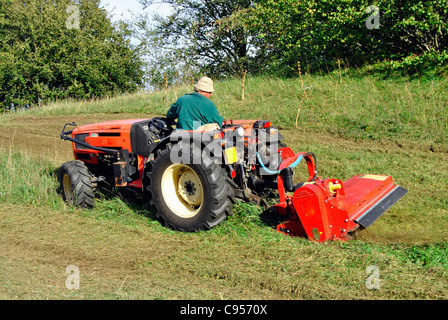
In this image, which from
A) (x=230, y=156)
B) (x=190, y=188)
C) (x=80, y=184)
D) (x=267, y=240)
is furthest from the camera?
(x=80, y=184)

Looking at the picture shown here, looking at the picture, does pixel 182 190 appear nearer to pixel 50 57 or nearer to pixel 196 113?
pixel 196 113

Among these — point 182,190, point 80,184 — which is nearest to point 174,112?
point 182,190

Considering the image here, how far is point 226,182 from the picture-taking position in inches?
175

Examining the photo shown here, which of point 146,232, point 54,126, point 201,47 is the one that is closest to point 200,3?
point 201,47

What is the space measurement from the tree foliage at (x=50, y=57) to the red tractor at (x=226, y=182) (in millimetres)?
19996

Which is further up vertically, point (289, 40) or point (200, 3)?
point (200, 3)

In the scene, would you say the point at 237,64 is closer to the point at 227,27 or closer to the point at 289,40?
the point at 227,27

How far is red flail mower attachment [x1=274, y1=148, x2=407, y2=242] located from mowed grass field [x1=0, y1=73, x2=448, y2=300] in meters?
0.14

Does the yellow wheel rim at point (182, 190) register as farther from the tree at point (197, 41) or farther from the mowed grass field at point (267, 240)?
the tree at point (197, 41)

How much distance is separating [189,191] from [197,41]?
57.6 feet

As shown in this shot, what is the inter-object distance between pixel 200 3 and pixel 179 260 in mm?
19205

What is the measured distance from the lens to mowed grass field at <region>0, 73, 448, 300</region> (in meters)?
3.31
